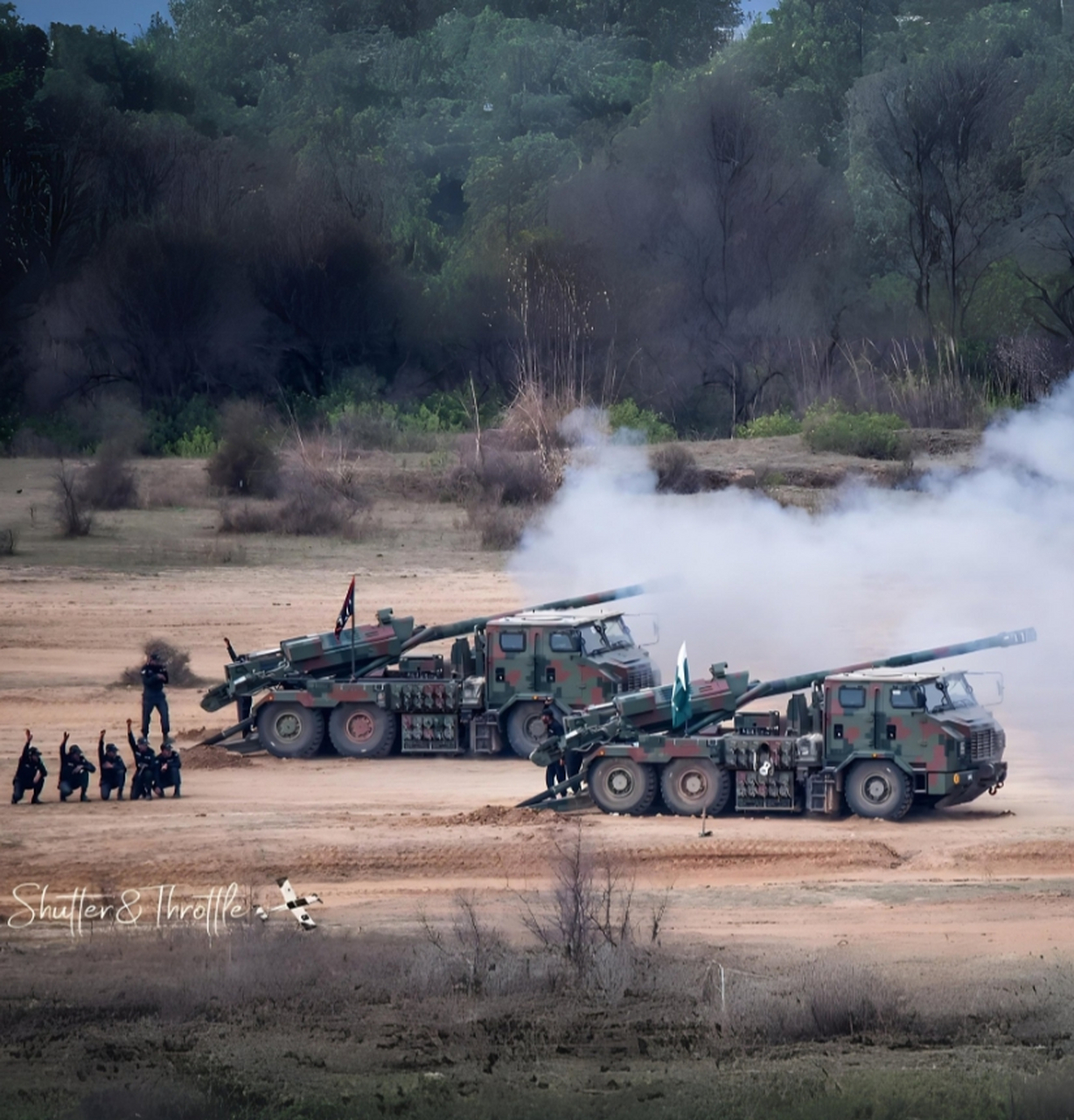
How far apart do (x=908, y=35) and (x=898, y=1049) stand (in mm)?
75301

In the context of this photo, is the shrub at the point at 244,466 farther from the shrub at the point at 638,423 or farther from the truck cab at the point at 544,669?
the truck cab at the point at 544,669

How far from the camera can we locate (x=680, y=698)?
69.2ft

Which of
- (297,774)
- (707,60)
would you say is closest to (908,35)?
(707,60)

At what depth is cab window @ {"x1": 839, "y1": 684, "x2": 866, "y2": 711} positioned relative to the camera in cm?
2078

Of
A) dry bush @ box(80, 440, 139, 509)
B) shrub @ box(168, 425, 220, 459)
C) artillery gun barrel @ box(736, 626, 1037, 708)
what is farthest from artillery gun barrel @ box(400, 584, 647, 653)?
shrub @ box(168, 425, 220, 459)

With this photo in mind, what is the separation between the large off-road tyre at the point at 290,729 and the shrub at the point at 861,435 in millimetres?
20580

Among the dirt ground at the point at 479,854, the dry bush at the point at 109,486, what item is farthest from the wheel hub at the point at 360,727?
the dry bush at the point at 109,486

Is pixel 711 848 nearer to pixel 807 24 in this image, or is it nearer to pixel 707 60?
pixel 807 24

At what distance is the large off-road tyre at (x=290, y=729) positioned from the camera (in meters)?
25.1

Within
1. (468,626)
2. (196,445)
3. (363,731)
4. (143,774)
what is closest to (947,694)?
(468,626)

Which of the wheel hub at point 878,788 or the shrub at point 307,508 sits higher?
the shrub at point 307,508

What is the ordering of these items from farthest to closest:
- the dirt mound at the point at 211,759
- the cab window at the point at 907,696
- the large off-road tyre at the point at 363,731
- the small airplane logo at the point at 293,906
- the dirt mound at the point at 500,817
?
the large off-road tyre at the point at 363,731 < the dirt mound at the point at 211,759 < the dirt mound at the point at 500,817 < the cab window at the point at 907,696 < the small airplane logo at the point at 293,906

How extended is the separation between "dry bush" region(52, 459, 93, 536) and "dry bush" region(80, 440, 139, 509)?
24 centimetres

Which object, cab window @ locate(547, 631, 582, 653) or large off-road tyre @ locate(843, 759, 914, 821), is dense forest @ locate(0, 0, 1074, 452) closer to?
cab window @ locate(547, 631, 582, 653)
